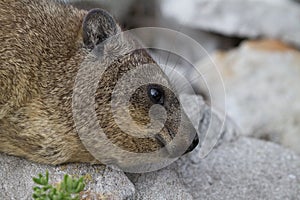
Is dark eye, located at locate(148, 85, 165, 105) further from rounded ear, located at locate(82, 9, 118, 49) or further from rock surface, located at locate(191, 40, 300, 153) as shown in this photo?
rock surface, located at locate(191, 40, 300, 153)

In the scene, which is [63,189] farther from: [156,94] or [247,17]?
[247,17]

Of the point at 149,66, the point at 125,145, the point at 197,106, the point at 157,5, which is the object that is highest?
the point at 149,66

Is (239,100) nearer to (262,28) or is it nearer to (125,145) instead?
(262,28)

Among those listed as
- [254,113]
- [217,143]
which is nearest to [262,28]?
[254,113]

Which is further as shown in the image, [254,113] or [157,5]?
[157,5]

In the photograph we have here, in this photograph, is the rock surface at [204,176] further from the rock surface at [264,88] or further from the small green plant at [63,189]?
the rock surface at [264,88]

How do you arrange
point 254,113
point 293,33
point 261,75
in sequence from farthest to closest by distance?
point 293,33, point 261,75, point 254,113

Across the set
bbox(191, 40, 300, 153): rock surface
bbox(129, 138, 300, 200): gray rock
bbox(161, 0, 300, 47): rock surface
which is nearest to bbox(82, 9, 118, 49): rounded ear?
bbox(129, 138, 300, 200): gray rock

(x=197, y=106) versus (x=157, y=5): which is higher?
(x=197, y=106)
